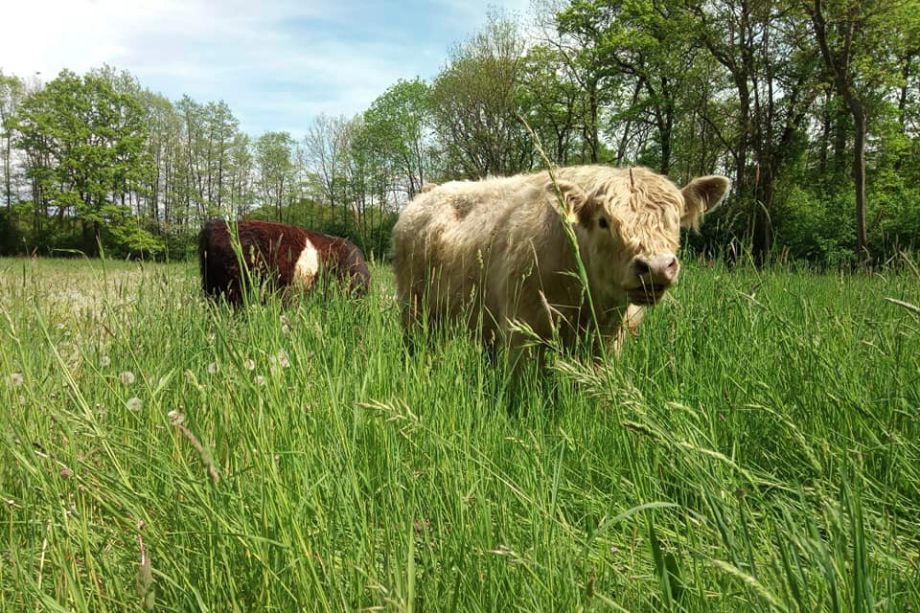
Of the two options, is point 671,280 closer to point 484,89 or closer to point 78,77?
point 484,89

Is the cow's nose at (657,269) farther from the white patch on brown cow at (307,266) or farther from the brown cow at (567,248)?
the white patch on brown cow at (307,266)

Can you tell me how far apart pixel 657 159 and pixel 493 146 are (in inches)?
490

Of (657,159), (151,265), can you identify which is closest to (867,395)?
(151,265)

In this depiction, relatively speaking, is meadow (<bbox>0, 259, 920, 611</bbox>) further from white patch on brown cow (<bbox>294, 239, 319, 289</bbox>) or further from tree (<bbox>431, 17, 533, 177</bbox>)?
tree (<bbox>431, 17, 533, 177</bbox>)

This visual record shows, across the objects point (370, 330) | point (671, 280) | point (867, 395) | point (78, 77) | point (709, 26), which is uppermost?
point (78, 77)

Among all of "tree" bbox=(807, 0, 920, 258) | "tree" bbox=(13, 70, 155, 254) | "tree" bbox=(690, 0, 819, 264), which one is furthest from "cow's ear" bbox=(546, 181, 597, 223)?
"tree" bbox=(13, 70, 155, 254)

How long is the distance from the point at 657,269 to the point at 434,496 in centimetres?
205

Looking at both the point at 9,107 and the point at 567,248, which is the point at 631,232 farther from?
the point at 9,107

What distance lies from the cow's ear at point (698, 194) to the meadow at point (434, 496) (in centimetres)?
146

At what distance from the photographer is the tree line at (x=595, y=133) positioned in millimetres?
19484

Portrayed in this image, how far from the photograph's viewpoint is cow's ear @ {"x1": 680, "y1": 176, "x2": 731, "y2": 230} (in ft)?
13.4

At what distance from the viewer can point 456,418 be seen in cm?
237

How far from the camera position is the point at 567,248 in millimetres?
Answer: 3971

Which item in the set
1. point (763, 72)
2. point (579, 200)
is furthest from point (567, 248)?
point (763, 72)
